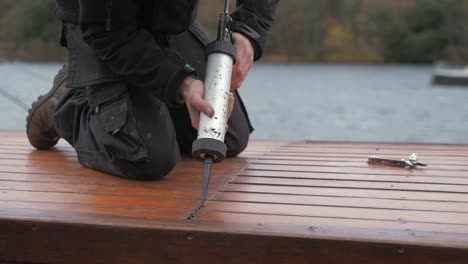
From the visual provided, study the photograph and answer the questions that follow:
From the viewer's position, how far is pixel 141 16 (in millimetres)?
2631

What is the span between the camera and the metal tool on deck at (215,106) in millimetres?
2238

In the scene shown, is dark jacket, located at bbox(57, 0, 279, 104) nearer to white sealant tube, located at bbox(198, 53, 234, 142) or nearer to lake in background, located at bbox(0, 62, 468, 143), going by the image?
white sealant tube, located at bbox(198, 53, 234, 142)

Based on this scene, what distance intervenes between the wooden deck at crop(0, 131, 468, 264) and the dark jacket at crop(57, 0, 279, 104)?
38cm

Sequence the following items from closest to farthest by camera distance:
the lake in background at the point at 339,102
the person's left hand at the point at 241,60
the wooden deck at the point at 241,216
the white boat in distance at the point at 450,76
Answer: the wooden deck at the point at 241,216, the person's left hand at the point at 241,60, the lake in background at the point at 339,102, the white boat in distance at the point at 450,76

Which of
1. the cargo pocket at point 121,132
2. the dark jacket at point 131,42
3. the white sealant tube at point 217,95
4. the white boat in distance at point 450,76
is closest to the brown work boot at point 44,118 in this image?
the dark jacket at point 131,42

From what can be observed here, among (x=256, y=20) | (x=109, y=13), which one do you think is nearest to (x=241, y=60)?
(x=256, y=20)

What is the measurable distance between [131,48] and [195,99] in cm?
35

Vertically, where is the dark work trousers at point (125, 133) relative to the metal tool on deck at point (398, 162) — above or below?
below

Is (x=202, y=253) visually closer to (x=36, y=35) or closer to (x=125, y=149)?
(x=125, y=149)

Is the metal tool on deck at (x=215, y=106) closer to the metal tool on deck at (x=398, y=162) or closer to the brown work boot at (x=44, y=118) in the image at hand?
the metal tool on deck at (x=398, y=162)

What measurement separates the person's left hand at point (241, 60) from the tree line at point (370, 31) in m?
41.3

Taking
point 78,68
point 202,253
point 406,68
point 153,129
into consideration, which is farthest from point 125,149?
point 406,68

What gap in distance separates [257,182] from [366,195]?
0.43m

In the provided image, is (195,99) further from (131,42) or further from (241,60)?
(241,60)
